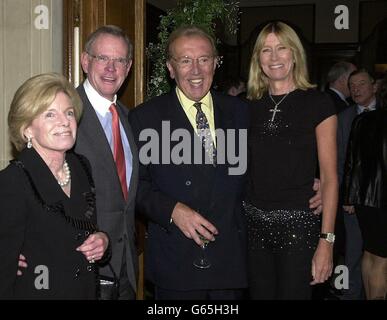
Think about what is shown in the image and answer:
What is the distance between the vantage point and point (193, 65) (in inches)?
114

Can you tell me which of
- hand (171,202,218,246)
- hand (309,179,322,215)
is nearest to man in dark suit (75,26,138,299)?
hand (171,202,218,246)

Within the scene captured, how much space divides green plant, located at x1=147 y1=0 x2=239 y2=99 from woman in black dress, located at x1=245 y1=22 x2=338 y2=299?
130 cm

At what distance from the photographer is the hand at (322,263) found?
2787 mm

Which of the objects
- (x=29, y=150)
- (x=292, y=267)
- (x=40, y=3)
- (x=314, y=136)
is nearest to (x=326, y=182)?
(x=314, y=136)

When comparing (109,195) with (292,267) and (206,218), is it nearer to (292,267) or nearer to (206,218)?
(206,218)

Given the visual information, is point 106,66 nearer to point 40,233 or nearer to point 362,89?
point 40,233

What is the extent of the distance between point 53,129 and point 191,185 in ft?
2.73

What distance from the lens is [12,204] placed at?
6.82 ft

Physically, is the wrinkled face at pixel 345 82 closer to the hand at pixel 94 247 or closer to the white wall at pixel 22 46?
the white wall at pixel 22 46

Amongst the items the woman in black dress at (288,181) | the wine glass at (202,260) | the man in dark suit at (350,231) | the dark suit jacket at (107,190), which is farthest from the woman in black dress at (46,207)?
the man in dark suit at (350,231)

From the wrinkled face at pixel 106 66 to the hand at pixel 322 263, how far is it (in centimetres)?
135

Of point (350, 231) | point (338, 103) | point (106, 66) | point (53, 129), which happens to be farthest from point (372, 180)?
point (53, 129)

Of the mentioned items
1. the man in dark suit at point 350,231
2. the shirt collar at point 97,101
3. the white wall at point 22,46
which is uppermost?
the white wall at point 22,46

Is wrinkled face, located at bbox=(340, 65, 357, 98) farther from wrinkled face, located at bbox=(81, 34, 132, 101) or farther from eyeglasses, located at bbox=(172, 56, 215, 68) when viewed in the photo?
wrinkled face, located at bbox=(81, 34, 132, 101)
